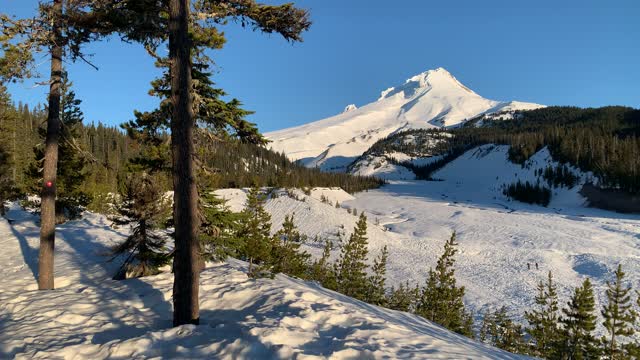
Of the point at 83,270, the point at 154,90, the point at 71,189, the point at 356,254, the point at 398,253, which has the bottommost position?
the point at 398,253

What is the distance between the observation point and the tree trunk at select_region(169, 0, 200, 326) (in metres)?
7.11

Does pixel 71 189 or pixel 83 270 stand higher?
pixel 71 189

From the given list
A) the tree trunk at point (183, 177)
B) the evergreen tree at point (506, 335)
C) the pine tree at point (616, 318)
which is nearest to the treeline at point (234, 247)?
the tree trunk at point (183, 177)

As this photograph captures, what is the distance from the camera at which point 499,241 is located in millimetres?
64312

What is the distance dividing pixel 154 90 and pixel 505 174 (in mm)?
169110

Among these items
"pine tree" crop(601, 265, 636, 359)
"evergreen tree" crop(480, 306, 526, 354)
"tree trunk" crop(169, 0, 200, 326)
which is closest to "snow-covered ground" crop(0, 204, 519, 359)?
"tree trunk" crop(169, 0, 200, 326)

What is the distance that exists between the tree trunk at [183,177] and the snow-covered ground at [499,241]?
127 feet

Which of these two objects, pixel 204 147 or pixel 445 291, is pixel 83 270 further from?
pixel 445 291

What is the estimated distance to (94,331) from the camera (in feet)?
→ 24.7

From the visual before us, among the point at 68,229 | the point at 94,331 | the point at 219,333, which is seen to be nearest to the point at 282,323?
the point at 219,333

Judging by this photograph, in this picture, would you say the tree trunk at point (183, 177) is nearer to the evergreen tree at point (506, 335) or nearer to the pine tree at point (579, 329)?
the pine tree at point (579, 329)

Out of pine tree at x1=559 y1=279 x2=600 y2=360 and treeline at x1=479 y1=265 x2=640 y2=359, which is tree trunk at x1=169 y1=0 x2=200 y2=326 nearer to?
treeline at x1=479 y1=265 x2=640 y2=359

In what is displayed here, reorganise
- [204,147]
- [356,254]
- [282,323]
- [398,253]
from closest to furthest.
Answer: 1. [282,323]
2. [204,147]
3. [356,254]
4. [398,253]

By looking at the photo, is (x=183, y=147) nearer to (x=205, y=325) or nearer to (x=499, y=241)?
(x=205, y=325)
